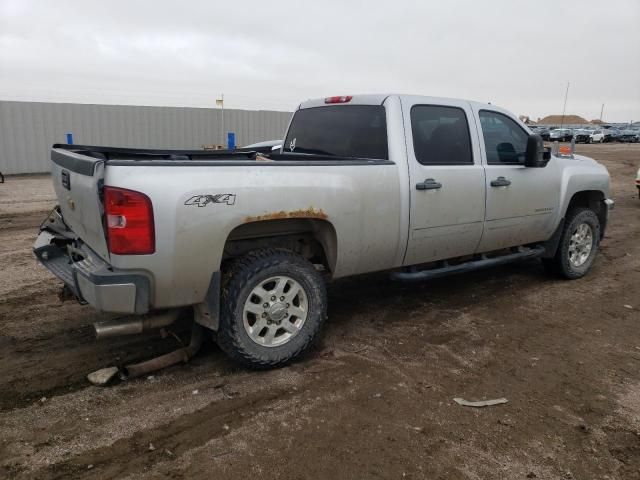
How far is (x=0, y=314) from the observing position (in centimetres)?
466

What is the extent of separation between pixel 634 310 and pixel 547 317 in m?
0.97

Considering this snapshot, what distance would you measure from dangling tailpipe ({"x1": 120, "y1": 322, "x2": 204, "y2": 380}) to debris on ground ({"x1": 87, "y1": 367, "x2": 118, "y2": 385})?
57 millimetres

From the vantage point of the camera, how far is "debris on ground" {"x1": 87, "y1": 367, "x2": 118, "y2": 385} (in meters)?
3.52

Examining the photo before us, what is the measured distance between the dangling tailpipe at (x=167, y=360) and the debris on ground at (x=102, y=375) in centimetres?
6

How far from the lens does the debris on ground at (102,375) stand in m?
3.52

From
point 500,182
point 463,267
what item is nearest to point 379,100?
point 500,182

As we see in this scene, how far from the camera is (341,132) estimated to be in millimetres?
4770

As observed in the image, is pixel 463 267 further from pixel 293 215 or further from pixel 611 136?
pixel 611 136

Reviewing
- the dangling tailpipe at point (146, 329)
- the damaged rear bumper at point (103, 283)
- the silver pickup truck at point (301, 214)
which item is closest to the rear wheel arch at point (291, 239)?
the silver pickup truck at point (301, 214)

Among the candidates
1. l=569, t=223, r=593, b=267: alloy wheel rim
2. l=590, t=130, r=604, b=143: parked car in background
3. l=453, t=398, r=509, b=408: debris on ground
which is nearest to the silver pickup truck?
l=569, t=223, r=593, b=267: alloy wheel rim

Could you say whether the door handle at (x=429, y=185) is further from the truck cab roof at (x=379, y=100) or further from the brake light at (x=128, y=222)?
the brake light at (x=128, y=222)

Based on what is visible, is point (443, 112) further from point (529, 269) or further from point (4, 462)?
point (4, 462)

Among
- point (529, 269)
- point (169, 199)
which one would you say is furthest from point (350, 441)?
point (529, 269)

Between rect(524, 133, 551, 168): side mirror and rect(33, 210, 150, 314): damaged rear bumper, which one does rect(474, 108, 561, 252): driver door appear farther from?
rect(33, 210, 150, 314): damaged rear bumper
